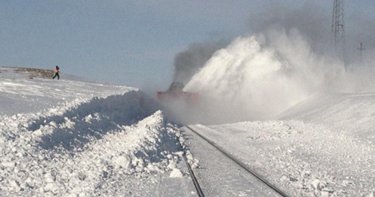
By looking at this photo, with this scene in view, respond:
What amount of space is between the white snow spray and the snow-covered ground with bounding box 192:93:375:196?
7374mm

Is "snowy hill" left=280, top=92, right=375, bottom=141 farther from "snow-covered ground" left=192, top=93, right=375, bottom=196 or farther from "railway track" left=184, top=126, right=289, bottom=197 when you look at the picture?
"railway track" left=184, top=126, right=289, bottom=197

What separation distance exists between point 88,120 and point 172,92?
2099cm

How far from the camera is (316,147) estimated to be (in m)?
19.7

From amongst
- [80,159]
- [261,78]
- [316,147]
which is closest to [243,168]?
[80,159]

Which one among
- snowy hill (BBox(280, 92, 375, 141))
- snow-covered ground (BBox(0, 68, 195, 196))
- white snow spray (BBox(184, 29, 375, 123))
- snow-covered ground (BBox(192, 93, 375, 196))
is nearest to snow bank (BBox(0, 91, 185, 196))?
snow-covered ground (BBox(0, 68, 195, 196))

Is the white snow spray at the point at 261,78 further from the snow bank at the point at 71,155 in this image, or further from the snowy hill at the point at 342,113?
the snow bank at the point at 71,155

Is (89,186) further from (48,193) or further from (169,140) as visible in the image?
(169,140)

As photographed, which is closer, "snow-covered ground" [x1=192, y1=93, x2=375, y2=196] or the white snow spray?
"snow-covered ground" [x1=192, y1=93, x2=375, y2=196]

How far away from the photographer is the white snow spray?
42.3 metres

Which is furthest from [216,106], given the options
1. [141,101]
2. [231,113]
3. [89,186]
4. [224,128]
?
[89,186]

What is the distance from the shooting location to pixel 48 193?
1040 cm

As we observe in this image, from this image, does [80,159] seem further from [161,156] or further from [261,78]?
[261,78]

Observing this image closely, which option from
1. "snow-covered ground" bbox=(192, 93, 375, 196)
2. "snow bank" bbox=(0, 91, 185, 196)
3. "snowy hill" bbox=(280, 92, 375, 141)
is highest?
"snowy hill" bbox=(280, 92, 375, 141)

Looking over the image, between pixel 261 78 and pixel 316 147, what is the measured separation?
2415 centimetres
